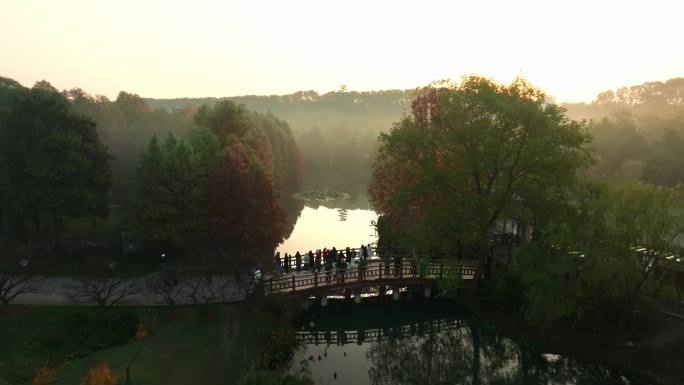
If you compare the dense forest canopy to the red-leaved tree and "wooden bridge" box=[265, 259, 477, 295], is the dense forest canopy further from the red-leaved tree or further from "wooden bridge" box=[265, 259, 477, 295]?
"wooden bridge" box=[265, 259, 477, 295]

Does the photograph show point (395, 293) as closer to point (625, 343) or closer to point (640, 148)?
point (625, 343)

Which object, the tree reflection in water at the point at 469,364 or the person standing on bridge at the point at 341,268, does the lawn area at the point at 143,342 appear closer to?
the person standing on bridge at the point at 341,268

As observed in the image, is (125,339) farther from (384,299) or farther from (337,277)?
(384,299)

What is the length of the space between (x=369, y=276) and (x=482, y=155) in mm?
9855

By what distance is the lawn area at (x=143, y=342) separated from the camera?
1884cm

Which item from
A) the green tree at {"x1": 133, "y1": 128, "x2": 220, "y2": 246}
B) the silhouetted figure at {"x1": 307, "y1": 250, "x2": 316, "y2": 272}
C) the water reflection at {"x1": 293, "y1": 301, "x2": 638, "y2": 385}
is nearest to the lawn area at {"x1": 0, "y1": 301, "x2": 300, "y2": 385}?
the water reflection at {"x1": 293, "y1": 301, "x2": 638, "y2": 385}

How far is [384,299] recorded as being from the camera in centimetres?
2933

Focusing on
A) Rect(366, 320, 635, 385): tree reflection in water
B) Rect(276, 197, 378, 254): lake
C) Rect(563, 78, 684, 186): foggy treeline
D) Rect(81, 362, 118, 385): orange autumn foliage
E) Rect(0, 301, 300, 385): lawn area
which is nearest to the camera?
Rect(81, 362, 118, 385): orange autumn foliage

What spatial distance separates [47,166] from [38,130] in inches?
99.6

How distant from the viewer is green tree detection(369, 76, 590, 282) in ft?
72.9

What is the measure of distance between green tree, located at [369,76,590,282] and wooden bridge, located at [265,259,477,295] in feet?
6.01

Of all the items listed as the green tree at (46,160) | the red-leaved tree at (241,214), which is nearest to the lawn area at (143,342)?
the red-leaved tree at (241,214)

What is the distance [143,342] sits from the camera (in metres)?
20.9

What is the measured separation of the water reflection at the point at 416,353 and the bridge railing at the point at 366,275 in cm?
194
